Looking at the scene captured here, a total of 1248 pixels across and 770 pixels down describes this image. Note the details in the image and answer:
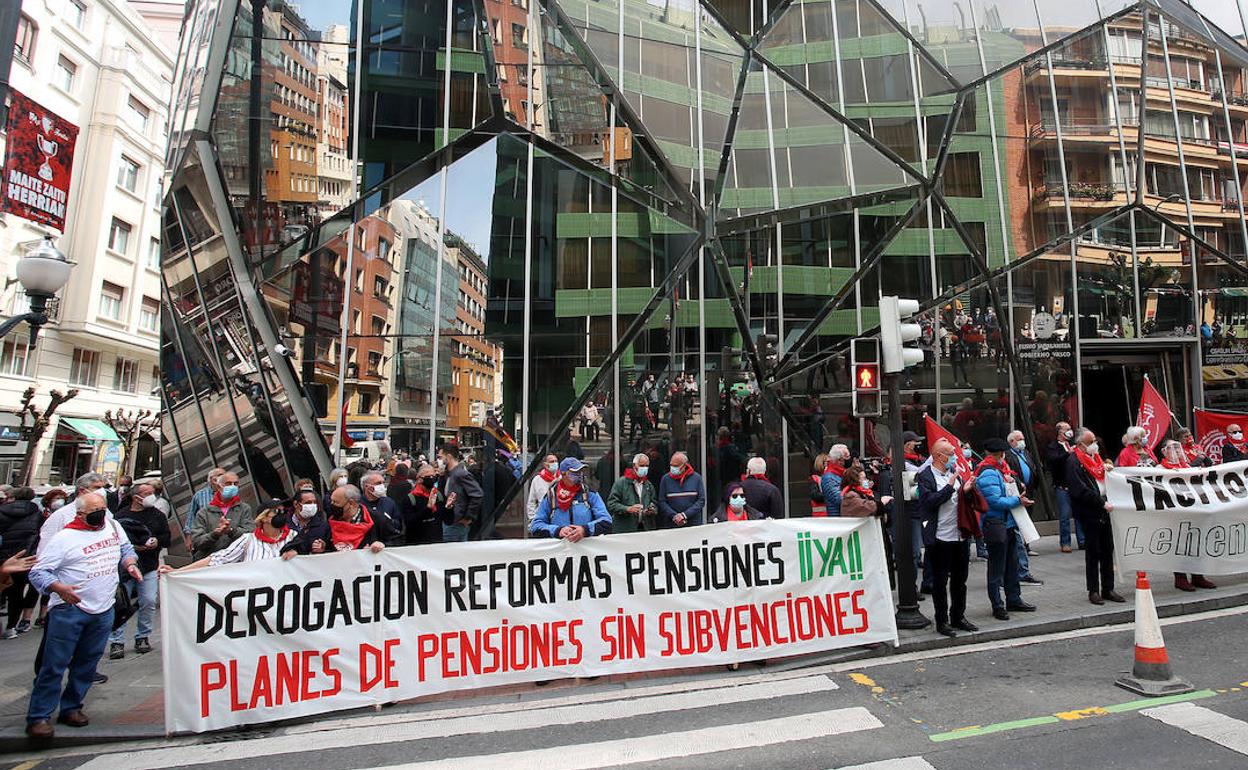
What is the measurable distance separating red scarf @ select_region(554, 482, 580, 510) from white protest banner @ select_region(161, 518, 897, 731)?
79 centimetres

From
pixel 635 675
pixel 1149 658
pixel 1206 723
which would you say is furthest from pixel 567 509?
pixel 1206 723

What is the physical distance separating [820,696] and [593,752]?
1838 mm

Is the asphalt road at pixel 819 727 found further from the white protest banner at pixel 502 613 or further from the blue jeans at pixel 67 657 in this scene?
the blue jeans at pixel 67 657

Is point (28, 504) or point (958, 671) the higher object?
point (28, 504)

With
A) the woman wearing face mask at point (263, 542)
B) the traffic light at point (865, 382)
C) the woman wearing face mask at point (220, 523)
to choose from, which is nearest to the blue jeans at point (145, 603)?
the woman wearing face mask at point (220, 523)

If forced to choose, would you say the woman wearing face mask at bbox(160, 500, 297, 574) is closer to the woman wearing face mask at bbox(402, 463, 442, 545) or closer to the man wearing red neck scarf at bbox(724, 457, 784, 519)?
the woman wearing face mask at bbox(402, 463, 442, 545)

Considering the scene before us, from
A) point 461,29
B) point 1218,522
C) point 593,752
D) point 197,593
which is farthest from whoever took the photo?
point 461,29

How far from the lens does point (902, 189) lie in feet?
45.3

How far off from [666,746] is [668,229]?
10.0 metres

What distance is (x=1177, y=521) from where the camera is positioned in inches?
292

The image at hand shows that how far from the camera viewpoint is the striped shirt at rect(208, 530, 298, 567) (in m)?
5.95

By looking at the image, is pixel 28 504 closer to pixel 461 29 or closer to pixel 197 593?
pixel 197 593

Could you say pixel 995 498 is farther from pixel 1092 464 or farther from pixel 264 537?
pixel 264 537

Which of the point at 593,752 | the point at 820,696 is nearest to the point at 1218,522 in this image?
the point at 820,696
